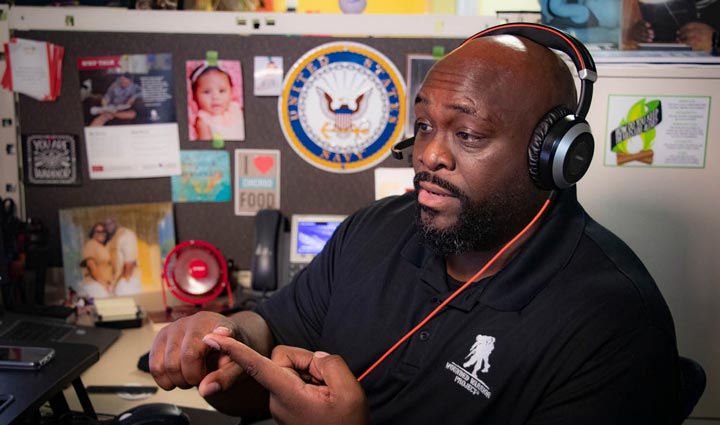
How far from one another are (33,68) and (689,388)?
138 centimetres

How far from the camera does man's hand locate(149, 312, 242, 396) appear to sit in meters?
0.73

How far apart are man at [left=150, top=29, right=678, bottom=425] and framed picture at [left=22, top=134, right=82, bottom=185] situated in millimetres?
701

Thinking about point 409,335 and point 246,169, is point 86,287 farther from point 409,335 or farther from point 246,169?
point 409,335

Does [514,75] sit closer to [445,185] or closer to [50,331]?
[445,185]

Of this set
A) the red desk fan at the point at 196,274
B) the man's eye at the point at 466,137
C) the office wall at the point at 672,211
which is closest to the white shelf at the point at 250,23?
the office wall at the point at 672,211

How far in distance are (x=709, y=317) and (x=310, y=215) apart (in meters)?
0.85

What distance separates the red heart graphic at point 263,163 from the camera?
1365mm

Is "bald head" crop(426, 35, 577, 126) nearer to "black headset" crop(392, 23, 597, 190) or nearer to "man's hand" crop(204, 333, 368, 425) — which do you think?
"black headset" crop(392, 23, 597, 190)

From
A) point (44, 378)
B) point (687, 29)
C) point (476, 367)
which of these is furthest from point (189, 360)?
point (687, 29)

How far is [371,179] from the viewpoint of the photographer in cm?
138

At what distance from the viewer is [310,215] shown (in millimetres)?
1390

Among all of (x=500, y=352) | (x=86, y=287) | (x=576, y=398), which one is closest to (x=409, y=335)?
(x=500, y=352)

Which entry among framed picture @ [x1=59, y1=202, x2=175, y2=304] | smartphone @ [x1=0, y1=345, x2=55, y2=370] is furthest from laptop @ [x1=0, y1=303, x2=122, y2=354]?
smartphone @ [x1=0, y1=345, x2=55, y2=370]

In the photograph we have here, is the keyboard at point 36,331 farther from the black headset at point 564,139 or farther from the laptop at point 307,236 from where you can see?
the black headset at point 564,139
